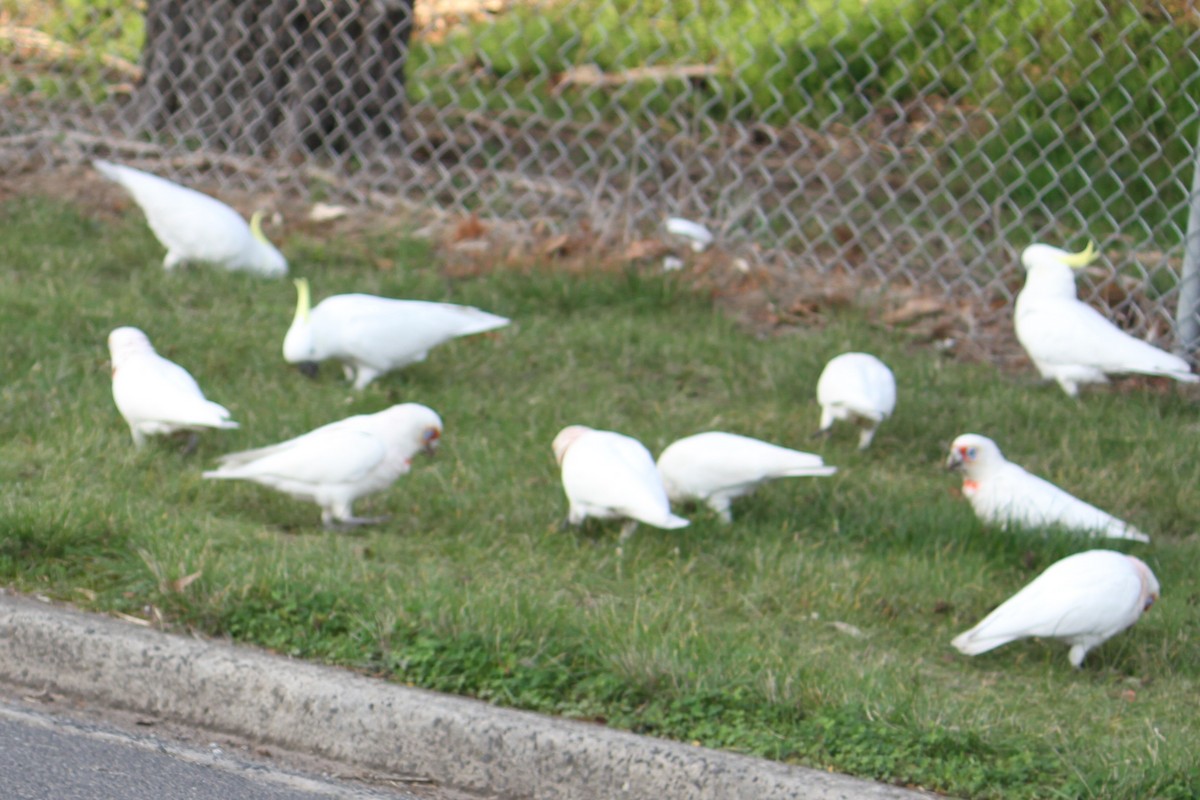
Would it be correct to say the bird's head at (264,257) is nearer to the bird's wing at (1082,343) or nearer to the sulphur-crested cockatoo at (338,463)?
the sulphur-crested cockatoo at (338,463)

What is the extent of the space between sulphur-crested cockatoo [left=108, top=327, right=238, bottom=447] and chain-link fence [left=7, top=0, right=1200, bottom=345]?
9.14 feet

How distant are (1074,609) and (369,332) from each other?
2.44 metres

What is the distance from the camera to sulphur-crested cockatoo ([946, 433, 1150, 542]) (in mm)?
4168

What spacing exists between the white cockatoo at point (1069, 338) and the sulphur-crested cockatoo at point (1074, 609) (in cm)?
165

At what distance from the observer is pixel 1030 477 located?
14.1ft

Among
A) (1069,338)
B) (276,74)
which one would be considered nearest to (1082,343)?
(1069,338)

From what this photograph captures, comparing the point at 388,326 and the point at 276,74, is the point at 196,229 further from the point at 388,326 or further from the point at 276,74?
the point at 276,74

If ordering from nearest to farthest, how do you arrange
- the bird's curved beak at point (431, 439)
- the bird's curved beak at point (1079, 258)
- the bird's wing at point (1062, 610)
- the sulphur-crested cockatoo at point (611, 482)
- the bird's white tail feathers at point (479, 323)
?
1. the bird's wing at point (1062, 610)
2. the sulphur-crested cockatoo at point (611, 482)
3. the bird's curved beak at point (431, 439)
4. the bird's white tail feathers at point (479, 323)
5. the bird's curved beak at point (1079, 258)

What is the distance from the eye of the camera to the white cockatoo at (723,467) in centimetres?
408

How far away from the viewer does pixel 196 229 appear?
5961 mm

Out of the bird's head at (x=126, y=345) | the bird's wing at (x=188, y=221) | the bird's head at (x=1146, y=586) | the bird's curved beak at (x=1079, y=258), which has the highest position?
the bird's head at (x=1146, y=586)

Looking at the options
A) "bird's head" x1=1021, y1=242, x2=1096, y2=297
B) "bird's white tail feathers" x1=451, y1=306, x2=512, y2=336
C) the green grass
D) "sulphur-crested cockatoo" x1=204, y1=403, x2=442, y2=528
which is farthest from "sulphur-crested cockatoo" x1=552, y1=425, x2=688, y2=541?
"bird's head" x1=1021, y1=242, x2=1096, y2=297

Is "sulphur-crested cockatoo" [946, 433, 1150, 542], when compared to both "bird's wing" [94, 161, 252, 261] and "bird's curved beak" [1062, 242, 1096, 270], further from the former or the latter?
"bird's wing" [94, 161, 252, 261]

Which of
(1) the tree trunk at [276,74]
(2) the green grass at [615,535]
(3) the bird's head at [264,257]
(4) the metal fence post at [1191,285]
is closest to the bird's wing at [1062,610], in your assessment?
(2) the green grass at [615,535]
